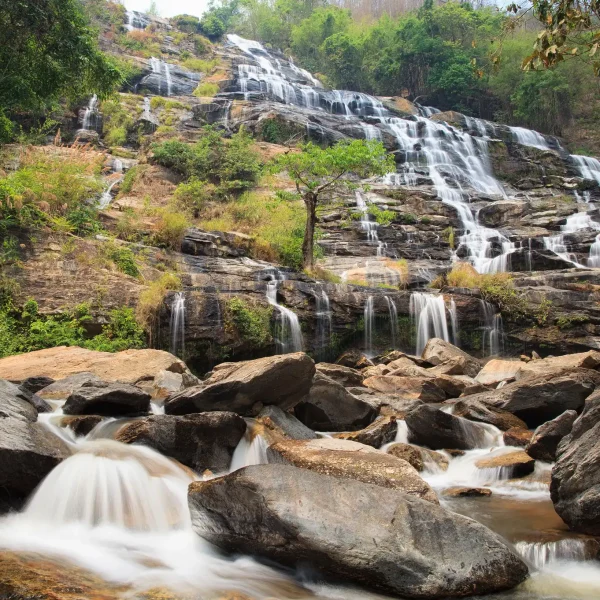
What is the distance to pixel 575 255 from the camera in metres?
21.5

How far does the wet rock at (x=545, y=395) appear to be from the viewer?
8820 mm

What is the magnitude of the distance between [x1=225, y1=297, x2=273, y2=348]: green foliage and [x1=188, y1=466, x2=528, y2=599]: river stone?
9.24 metres

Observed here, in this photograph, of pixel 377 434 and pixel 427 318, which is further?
pixel 427 318

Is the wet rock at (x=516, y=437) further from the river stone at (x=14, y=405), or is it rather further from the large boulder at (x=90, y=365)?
the river stone at (x=14, y=405)

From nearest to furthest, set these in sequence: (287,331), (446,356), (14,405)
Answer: (14,405) < (446,356) < (287,331)

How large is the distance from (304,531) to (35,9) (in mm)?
9941

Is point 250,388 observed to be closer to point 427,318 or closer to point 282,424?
point 282,424

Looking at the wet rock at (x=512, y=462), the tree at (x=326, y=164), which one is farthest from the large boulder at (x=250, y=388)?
the tree at (x=326, y=164)

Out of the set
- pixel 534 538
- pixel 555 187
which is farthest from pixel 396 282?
pixel 555 187

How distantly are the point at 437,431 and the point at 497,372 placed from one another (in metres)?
5.11

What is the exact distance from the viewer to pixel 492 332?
16938mm

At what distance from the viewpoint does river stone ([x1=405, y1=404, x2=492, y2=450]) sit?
8.14 meters

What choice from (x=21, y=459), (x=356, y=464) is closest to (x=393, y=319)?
(x=356, y=464)

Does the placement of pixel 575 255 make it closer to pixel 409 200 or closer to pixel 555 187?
pixel 409 200
